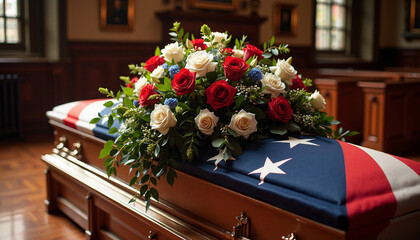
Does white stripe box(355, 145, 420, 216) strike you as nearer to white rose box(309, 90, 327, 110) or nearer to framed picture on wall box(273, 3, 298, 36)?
white rose box(309, 90, 327, 110)

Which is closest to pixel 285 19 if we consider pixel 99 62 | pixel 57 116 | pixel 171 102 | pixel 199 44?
pixel 99 62

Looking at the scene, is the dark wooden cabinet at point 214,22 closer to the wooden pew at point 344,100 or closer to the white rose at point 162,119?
the wooden pew at point 344,100

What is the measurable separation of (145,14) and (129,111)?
625 centimetres

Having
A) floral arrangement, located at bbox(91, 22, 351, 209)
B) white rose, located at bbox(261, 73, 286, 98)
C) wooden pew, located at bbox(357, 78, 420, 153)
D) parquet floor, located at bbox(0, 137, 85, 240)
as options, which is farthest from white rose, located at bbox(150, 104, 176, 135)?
wooden pew, located at bbox(357, 78, 420, 153)

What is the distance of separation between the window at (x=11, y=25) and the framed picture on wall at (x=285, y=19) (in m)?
5.13

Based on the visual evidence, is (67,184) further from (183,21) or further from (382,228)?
(183,21)

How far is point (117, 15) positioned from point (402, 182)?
690 cm

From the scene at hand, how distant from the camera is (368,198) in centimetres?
149

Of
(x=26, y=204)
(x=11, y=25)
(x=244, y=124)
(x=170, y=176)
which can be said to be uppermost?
(x=11, y=25)

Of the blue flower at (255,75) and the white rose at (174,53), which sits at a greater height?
the white rose at (174,53)

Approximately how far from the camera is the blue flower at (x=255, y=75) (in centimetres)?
218

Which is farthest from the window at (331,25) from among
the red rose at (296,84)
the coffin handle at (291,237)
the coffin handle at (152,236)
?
the coffin handle at (291,237)

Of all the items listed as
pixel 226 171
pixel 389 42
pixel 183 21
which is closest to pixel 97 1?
pixel 183 21

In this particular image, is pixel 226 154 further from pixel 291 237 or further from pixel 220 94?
pixel 291 237
